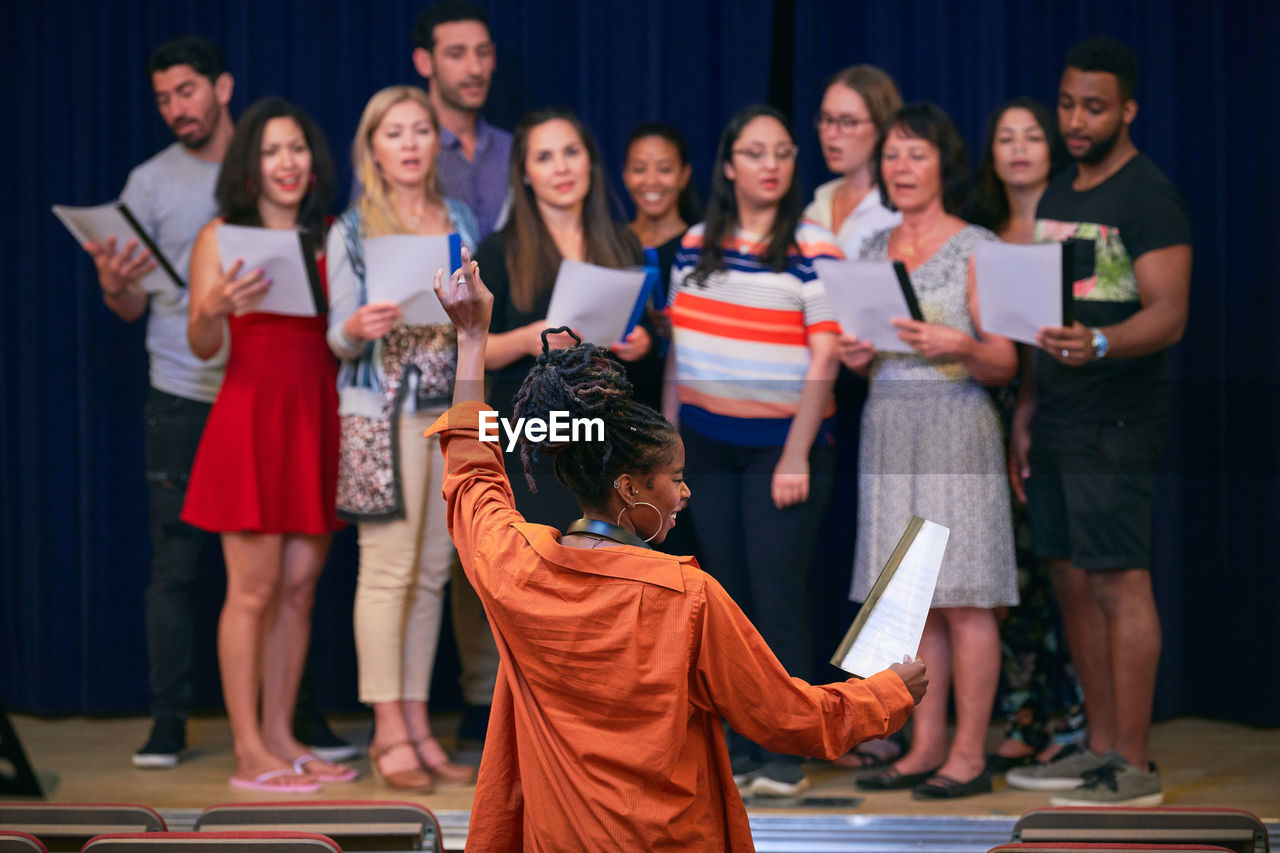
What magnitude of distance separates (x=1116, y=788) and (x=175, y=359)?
2.99m

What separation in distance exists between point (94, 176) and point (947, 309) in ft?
9.74

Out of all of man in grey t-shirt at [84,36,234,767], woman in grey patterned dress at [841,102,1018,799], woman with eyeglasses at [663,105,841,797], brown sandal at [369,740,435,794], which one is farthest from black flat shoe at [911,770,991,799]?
man in grey t-shirt at [84,36,234,767]

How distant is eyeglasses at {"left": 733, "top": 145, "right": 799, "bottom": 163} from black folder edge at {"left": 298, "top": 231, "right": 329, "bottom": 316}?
123cm

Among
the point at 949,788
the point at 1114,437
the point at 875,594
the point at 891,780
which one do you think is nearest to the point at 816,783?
the point at 891,780

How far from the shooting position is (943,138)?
368cm

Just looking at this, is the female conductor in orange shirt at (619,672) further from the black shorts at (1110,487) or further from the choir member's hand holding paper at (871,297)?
the black shorts at (1110,487)

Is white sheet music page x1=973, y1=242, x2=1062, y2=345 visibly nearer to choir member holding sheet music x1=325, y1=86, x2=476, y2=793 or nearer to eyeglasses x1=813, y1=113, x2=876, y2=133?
eyeglasses x1=813, y1=113, x2=876, y2=133

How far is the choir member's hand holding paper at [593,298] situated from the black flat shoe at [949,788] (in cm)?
144

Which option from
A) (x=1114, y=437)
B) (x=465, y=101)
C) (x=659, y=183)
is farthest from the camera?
(x=465, y=101)

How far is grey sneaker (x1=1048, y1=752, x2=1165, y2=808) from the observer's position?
135 inches

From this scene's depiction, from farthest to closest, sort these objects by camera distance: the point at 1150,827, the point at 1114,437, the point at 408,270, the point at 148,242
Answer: the point at 148,242 → the point at 408,270 → the point at 1114,437 → the point at 1150,827

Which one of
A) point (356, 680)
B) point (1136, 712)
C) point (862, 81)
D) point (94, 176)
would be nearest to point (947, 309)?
point (862, 81)

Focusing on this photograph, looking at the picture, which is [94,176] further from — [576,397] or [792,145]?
[576,397]

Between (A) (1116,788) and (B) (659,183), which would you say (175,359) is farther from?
(A) (1116,788)
